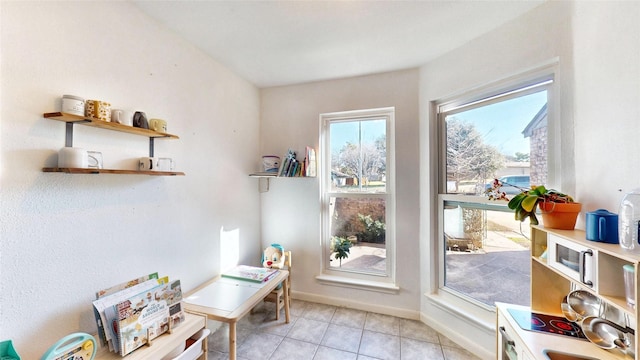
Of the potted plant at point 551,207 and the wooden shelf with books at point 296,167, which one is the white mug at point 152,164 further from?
the potted plant at point 551,207

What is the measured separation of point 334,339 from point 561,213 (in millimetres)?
1762

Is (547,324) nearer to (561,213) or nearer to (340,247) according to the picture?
(561,213)

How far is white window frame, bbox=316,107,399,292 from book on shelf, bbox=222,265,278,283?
0.65 metres

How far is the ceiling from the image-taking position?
4.72ft

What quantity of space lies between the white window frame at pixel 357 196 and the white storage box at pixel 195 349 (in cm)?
131

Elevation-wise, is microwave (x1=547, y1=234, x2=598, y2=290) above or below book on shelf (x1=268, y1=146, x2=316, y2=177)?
below

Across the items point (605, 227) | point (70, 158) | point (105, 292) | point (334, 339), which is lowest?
point (334, 339)

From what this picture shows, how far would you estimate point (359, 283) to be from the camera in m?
2.39

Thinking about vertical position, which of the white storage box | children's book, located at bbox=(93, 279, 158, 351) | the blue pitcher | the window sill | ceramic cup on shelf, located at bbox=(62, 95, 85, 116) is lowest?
the window sill

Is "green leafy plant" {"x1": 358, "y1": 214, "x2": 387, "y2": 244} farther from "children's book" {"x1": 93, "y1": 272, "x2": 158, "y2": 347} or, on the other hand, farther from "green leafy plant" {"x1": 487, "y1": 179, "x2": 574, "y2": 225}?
"children's book" {"x1": 93, "y1": 272, "x2": 158, "y2": 347}

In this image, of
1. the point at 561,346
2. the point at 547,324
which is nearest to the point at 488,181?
the point at 547,324

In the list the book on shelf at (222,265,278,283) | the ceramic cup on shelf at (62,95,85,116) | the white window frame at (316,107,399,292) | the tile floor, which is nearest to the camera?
the ceramic cup on shelf at (62,95,85,116)

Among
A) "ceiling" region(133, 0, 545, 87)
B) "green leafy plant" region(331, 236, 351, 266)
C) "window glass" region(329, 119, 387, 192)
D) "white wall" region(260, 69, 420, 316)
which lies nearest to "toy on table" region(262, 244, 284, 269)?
"white wall" region(260, 69, 420, 316)

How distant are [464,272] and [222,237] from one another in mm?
2122
